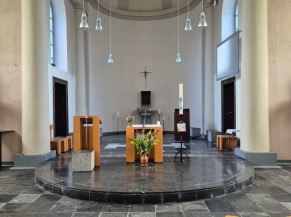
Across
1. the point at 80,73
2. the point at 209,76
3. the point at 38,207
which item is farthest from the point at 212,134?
the point at 38,207

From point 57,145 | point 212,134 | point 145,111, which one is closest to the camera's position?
point 57,145

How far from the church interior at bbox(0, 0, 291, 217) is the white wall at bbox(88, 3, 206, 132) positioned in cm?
5

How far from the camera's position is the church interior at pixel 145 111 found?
11.6ft

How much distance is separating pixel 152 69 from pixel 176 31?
190cm

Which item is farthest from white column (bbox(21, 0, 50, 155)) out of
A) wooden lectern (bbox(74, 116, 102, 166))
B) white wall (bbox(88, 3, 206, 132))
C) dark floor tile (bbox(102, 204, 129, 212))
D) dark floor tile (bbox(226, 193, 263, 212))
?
white wall (bbox(88, 3, 206, 132))

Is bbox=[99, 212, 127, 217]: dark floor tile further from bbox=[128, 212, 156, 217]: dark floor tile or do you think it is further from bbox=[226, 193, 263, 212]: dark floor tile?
bbox=[226, 193, 263, 212]: dark floor tile

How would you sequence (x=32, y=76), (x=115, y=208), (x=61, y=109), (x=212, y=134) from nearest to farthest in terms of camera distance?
(x=115, y=208)
(x=32, y=76)
(x=61, y=109)
(x=212, y=134)

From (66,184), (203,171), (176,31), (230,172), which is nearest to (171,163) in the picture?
(203,171)

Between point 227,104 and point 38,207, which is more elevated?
point 227,104

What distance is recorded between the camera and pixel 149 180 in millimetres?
3967

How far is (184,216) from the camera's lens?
300 centimetres

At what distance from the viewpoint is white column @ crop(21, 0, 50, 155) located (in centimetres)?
556

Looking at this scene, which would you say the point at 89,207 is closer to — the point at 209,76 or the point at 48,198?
the point at 48,198

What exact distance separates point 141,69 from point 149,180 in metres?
8.12
